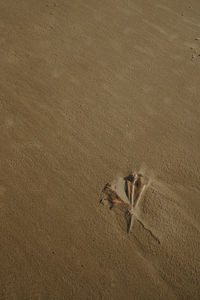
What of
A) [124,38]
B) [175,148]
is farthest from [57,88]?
[175,148]

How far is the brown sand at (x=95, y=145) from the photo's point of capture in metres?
1.44

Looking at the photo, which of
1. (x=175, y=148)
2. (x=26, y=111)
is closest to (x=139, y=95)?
(x=175, y=148)

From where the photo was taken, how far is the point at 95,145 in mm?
1842

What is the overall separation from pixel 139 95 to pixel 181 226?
1096 mm

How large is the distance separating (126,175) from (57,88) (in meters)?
0.95

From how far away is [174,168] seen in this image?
1.78m

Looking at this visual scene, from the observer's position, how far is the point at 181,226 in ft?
5.22

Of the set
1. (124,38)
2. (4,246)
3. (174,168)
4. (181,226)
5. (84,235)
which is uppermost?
(124,38)

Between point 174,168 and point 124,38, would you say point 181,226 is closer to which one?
point 174,168

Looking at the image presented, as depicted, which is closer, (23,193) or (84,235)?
(84,235)

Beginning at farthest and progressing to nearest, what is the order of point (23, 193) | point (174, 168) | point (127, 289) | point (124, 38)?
1. point (124, 38)
2. point (174, 168)
3. point (23, 193)
4. point (127, 289)

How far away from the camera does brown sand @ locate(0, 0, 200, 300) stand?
144 centimetres

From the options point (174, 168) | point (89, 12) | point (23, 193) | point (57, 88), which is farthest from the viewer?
point (89, 12)

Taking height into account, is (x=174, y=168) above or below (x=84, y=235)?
above
